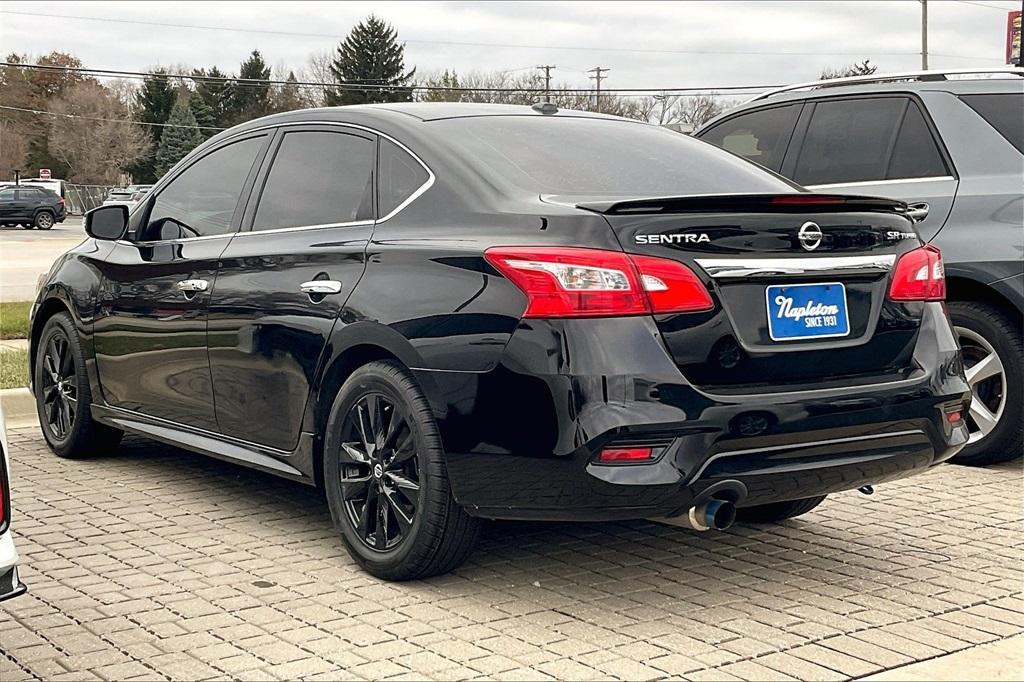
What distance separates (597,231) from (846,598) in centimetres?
158

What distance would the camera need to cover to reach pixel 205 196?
19.4ft

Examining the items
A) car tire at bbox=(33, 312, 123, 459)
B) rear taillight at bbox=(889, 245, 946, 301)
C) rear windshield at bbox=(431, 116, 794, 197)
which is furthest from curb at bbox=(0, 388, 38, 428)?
rear taillight at bbox=(889, 245, 946, 301)

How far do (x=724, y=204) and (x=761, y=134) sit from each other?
12.9 ft

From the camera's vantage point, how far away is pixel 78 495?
607 cm

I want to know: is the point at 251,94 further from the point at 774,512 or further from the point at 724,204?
the point at 724,204

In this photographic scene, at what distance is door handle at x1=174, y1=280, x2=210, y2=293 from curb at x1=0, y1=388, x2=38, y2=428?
300 centimetres

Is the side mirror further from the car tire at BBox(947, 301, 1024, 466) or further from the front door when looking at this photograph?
the car tire at BBox(947, 301, 1024, 466)

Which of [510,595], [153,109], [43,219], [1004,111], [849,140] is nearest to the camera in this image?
[510,595]

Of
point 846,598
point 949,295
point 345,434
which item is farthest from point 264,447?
point 949,295

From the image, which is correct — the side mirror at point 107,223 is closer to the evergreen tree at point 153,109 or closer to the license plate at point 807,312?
the license plate at point 807,312

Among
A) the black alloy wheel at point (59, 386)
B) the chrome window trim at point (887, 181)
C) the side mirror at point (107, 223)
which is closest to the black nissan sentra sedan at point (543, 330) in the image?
the side mirror at point (107, 223)

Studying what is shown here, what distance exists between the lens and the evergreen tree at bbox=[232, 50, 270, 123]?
9298cm

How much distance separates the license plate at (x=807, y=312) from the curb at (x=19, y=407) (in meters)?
5.63

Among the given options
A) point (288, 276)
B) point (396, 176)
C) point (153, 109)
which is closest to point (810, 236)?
point (396, 176)
